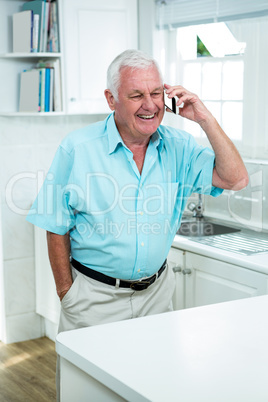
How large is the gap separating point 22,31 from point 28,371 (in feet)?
6.49

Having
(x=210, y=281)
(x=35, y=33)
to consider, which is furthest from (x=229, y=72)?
(x=210, y=281)

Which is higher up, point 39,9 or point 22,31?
point 39,9

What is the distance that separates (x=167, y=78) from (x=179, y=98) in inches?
69.5

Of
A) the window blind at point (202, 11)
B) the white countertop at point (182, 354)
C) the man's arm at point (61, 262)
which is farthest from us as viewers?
the window blind at point (202, 11)

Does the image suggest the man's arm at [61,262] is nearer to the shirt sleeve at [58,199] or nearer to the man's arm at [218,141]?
the shirt sleeve at [58,199]

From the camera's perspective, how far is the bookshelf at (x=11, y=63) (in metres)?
3.54

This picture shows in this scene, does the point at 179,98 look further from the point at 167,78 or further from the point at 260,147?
the point at 167,78

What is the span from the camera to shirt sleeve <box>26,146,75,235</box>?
2152 mm

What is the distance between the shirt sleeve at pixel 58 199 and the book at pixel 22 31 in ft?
5.05

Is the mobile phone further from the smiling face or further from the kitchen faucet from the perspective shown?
the kitchen faucet

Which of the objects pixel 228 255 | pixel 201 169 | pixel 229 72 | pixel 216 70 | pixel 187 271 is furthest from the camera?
pixel 216 70

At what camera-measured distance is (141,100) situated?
2.02 m

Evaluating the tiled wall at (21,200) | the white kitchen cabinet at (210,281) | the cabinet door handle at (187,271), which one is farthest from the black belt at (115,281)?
the tiled wall at (21,200)

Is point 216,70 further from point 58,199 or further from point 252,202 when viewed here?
point 58,199
